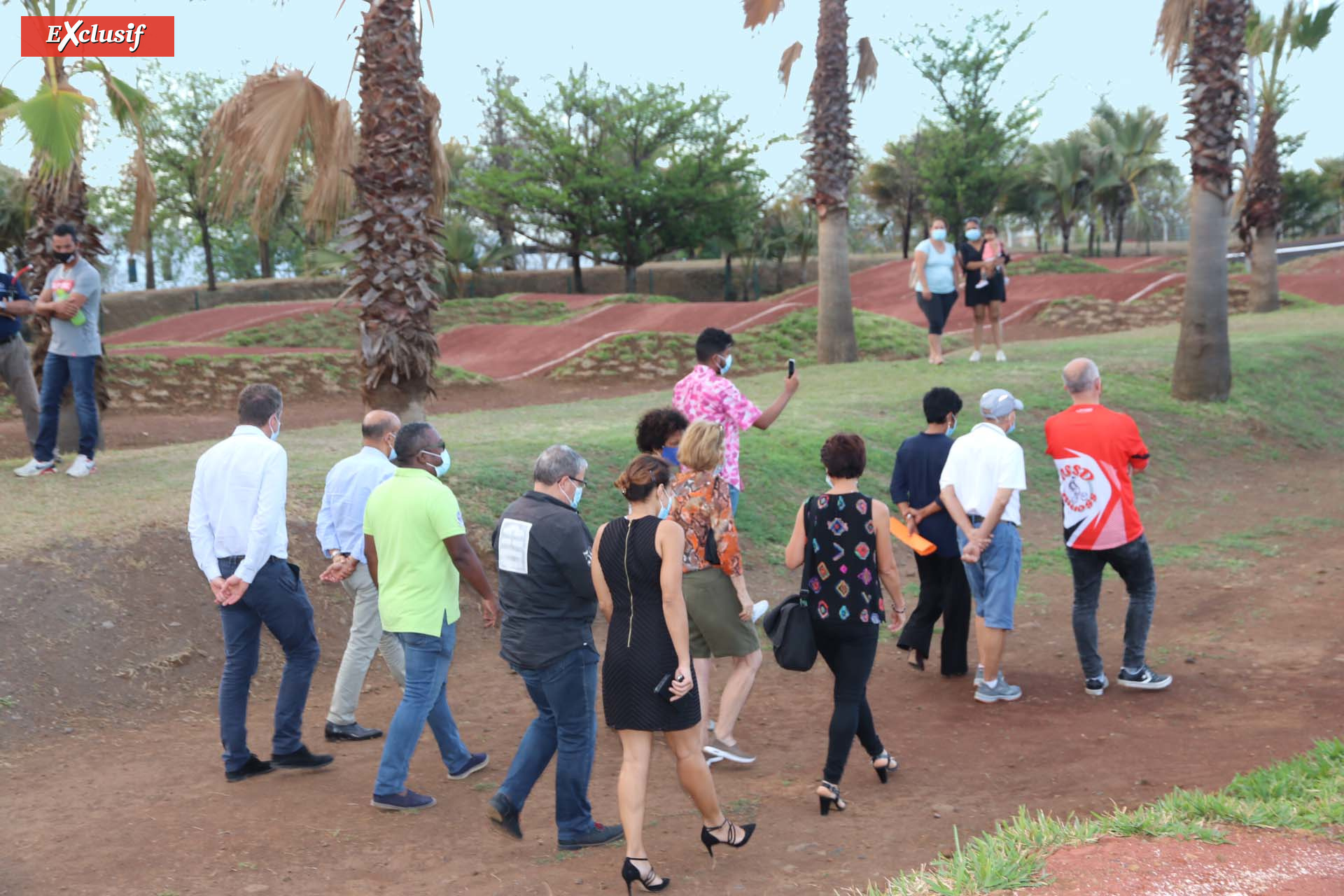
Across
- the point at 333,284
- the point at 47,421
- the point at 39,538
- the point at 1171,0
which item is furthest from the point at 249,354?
the point at 333,284

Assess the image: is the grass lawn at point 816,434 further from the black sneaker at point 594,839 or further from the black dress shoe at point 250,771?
the black sneaker at point 594,839

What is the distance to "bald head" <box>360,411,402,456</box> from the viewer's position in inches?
235

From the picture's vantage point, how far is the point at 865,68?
18484 millimetres

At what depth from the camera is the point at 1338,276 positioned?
98.0 feet

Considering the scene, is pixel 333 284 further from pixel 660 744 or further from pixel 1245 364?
pixel 660 744

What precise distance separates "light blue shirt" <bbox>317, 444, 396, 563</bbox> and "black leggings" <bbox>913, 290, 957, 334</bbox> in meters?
10.4

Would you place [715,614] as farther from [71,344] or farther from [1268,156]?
[1268,156]

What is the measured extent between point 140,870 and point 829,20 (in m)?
15.8

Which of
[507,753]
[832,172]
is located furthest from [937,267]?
[507,753]

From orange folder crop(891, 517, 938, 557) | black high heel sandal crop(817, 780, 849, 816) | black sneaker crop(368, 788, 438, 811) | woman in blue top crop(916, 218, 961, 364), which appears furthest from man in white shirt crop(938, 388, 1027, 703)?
woman in blue top crop(916, 218, 961, 364)

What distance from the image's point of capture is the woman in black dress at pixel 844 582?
204 inches

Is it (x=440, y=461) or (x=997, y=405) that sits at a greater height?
(x=997, y=405)

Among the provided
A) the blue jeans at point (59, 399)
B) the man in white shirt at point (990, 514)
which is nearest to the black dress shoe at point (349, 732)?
the man in white shirt at point (990, 514)

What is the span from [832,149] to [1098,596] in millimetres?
12557
